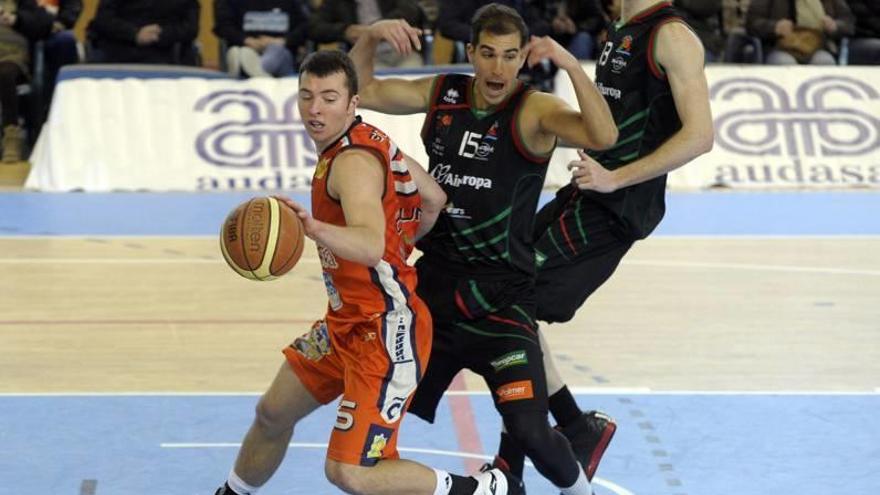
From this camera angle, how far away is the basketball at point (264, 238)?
467cm

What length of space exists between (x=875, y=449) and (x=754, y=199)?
698 cm

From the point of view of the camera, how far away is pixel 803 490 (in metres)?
6.10

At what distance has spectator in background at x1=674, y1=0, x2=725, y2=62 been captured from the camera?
1504 cm

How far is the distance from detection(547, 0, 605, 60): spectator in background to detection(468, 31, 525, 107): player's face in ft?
31.8

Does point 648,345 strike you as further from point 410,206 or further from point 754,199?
point 754,199

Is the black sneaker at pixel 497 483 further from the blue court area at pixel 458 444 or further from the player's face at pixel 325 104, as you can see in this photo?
the player's face at pixel 325 104

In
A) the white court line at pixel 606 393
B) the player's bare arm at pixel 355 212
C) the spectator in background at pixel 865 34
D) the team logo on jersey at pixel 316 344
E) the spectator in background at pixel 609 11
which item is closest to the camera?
the player's bare arm at pixel 355 212

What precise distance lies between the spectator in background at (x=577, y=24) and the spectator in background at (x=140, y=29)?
3497mm

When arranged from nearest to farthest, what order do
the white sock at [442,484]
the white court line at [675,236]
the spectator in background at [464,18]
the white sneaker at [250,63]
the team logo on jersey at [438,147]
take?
1. the white sock at [442,484]
2. the team logo on jersey at [438,147]
3. the white court line at [675,236]
4. the white sneaker at [250,63]
5. the spectator in background at [464,18]

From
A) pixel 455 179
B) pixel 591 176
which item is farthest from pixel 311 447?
pixel 591 176

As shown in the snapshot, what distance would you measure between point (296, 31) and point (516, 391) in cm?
951

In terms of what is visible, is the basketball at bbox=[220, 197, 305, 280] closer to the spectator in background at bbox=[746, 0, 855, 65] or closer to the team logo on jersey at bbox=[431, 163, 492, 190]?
the team logo on jersey at bbox=[431, 163, 492, 190]

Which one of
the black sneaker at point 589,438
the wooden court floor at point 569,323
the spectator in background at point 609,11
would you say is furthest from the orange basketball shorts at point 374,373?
the spectator in background at point 609,11

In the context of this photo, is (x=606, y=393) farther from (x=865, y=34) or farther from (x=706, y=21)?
(x=865, y=34)
